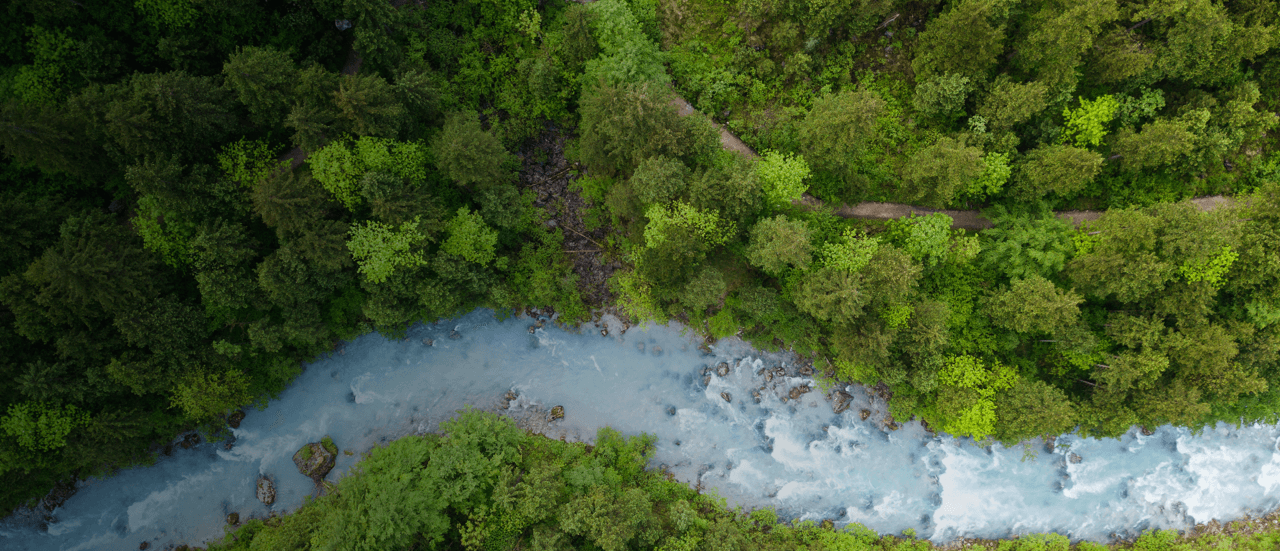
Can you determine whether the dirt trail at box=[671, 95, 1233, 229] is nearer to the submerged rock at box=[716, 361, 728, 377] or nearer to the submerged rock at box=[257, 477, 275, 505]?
the submerged rock at box=[716, 361, 728, 377]

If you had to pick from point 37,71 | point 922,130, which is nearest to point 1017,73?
point 922,130

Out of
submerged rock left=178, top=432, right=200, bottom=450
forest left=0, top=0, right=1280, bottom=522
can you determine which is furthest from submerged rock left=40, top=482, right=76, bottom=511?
submerged rock left=178, top=432, right=200, bottom=450

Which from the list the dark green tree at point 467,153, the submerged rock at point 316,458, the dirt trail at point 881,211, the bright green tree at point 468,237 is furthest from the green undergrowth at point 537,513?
the dirt trail at point 881,211

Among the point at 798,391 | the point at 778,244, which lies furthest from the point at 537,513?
the point at 778,244

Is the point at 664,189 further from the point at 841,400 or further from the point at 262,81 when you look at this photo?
the point at 262,81

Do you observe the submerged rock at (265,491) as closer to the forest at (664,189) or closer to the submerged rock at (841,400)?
the forest at (664,189)

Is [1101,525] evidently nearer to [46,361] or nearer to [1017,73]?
[1017,73]
